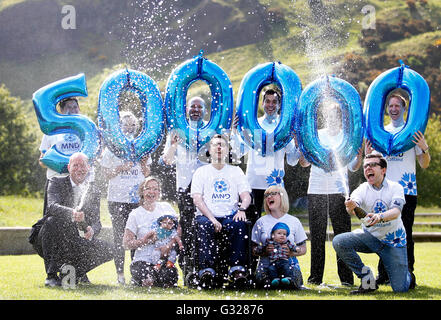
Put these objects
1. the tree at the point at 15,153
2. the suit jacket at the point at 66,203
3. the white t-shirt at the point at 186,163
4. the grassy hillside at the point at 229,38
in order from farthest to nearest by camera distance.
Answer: the grassy hillside at the point at 229,38, the tree at the point at 15,153, the white t-shirt at the point at 186,163, the suit jacket at the point at 66,203

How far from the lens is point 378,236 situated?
544 cm

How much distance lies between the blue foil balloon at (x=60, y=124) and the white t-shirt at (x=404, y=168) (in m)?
3.10

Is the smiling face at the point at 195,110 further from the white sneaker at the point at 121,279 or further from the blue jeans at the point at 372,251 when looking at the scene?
the blue jeans at the point at 372,251

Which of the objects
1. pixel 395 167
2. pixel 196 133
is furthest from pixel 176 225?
pixel 395 167

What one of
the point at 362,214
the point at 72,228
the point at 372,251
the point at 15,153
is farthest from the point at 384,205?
the point at 15,153

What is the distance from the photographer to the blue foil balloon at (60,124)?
5.91 metres

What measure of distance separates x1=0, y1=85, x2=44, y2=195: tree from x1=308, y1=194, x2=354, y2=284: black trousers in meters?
24.9

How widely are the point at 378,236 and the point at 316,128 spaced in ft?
4.17

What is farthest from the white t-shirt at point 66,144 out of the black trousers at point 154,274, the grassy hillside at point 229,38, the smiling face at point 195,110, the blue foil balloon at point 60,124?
the grassy hillside at point 229,38

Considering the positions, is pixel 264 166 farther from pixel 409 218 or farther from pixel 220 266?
pixel 409 218

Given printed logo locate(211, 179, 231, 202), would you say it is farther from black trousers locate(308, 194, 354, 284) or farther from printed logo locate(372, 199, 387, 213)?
printed logo locate(372, 199, 387, 213)

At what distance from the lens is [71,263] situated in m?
5.61

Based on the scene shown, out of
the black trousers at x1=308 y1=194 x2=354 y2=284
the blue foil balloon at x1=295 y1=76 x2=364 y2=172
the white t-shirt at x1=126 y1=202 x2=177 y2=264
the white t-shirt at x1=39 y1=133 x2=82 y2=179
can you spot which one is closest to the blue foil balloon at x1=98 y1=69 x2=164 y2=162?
the white t-shirt at x1=39 y1=133 x2=82 y2=179
